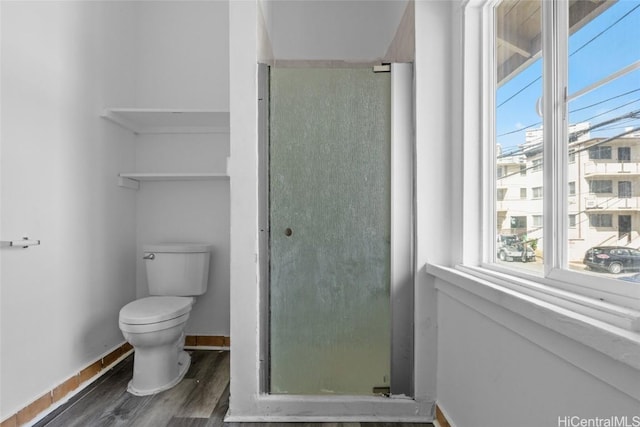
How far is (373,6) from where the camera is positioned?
2.81m

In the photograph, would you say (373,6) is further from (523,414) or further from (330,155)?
(523,414)

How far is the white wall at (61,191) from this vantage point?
1.64m

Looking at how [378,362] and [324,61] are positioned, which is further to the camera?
[324,61]

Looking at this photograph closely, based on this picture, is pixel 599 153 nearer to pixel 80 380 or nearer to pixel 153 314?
pixel 153 314

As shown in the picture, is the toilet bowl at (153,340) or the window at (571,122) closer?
the window at (571,122)

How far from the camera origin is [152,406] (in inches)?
72.8

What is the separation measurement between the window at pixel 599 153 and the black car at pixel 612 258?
23 cm

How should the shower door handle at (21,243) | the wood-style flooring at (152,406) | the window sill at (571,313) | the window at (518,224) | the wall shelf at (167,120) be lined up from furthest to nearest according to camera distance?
the wall shelf at (167,120) < the wood-style flooring at (152,406) < the shower door handle at (21,243) < the window at (518,224) < the window sill at (571,313)

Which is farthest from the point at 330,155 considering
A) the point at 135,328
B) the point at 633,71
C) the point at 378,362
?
the point at 135,328

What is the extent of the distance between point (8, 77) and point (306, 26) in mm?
1939

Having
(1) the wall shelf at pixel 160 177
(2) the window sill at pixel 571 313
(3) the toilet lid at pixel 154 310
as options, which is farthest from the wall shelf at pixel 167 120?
(2) the window sill at pixel 571 313

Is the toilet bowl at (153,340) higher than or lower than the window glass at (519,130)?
lower

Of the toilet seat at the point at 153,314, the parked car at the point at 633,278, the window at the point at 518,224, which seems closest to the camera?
the parked car at the point at 633,278

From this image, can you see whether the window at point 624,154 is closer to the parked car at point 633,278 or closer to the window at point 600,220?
the window at point 600,220
